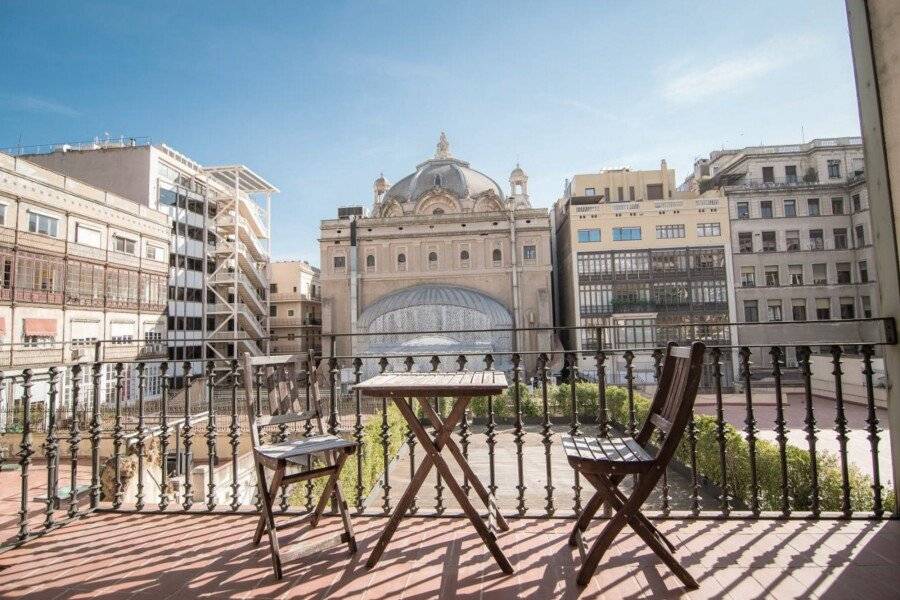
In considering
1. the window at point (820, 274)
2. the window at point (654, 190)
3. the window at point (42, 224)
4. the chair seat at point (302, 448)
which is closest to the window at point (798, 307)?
the window at point (820, 274)

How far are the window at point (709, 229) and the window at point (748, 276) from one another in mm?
3172

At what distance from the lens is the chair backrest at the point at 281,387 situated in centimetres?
320

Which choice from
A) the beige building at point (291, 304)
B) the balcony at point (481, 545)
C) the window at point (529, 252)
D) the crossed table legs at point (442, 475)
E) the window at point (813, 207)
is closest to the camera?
the balcony at point (481, 545)

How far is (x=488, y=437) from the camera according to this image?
3748 mm

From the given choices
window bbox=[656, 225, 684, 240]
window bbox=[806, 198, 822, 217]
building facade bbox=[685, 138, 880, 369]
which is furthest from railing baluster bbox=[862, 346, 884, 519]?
window bbox=[806, 198, 822, 217]

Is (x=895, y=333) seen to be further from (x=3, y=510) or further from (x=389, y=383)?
(x=3, y=510)

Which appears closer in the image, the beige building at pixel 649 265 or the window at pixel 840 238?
the beige building at pixel 649 265

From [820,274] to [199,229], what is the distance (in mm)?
40978

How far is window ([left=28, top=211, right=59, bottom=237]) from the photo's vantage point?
1961 centimetres

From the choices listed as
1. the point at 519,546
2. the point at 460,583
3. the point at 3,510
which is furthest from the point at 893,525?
the point at 3,510

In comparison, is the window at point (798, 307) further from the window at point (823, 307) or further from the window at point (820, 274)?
the window at point (820, 274)

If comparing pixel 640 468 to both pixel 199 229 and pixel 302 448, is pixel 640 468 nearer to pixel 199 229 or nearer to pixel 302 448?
pixel 302 448

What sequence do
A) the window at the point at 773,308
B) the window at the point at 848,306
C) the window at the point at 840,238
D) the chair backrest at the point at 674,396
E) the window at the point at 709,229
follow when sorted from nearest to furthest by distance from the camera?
the chair backrest at the point at 674,396
the window at the point at 848,306
the window at the point at 773,308
the window at the point at 709,229
the window at the point at 840,238

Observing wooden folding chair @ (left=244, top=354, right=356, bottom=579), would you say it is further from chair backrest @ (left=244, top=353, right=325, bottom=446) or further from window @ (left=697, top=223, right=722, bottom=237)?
window @ (left=697, top=223, right=722, bottom=237)
